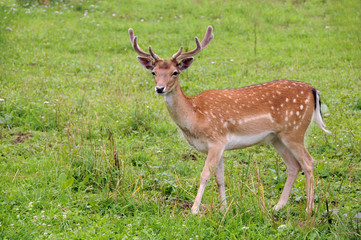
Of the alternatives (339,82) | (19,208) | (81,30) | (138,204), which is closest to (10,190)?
(19,208)

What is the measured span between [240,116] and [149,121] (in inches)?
93.8

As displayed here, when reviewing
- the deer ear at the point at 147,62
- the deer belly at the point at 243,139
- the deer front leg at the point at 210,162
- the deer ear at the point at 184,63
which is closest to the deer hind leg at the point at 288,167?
the deer belly at the point at 243,139

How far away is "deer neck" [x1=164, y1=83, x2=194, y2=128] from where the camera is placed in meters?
5.46

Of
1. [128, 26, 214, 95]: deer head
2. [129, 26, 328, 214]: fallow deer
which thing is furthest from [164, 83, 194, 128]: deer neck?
[128, 26, 214, 95]: deer head

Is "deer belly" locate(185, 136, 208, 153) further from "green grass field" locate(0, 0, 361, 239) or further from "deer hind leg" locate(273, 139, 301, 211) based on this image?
"deer hind leg" locate(273, 139, 301, 211)

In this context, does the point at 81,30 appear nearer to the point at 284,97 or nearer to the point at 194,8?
the point at 194,8

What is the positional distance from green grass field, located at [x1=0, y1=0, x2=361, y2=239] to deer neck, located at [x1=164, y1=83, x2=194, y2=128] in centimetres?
72

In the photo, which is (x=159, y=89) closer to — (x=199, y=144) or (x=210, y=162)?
(x=199, y=144)

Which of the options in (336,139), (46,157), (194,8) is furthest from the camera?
(194,8)

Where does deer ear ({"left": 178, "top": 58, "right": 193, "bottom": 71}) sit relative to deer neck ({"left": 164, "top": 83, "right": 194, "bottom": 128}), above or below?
above

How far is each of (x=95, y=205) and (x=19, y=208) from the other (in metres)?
0.74

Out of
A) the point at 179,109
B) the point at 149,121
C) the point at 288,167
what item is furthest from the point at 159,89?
the point at 149,121

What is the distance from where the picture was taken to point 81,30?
13258 mm

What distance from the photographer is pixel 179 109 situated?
547 cm
